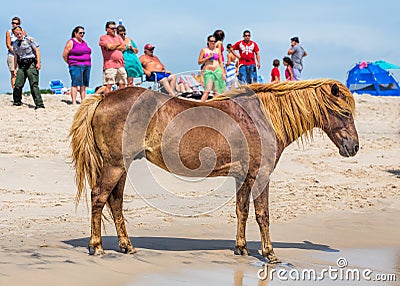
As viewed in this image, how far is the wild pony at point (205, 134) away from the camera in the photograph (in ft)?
22.2

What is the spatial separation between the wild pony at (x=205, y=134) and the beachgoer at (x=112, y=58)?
21.8 ft

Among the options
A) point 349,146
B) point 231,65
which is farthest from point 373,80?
point 349,146

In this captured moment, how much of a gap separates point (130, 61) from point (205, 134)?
7617 mm

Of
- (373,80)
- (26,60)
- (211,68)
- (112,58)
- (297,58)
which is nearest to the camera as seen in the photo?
(211,68)

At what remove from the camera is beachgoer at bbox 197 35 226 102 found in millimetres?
13422

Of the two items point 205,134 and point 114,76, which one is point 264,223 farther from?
point 114,76

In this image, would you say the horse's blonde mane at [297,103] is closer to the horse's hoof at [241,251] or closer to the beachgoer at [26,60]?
the horse's hoof at [241,251]

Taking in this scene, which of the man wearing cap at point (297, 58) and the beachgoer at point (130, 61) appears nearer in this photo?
the beachgoer at point (130, 61)

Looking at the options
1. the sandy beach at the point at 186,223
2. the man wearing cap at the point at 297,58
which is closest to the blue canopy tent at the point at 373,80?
the man wearing cap at the point at 297,58

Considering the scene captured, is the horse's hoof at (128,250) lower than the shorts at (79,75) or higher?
lower

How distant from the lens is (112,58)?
13.6m

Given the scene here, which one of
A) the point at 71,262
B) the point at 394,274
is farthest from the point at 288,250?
the point at 71,262

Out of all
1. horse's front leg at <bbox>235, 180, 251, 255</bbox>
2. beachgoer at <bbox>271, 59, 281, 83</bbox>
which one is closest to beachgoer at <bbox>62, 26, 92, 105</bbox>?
beachgoer at <bbox>271, 59, 281, 83</bbox>

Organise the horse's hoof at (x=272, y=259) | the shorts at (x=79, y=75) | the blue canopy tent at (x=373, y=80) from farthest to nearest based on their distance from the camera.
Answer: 1. the blue canopy tent at (x=373, y=80)
2. the shorts at (x=79, y=75)
3. the horse's hoof at (x=272, y=259)
